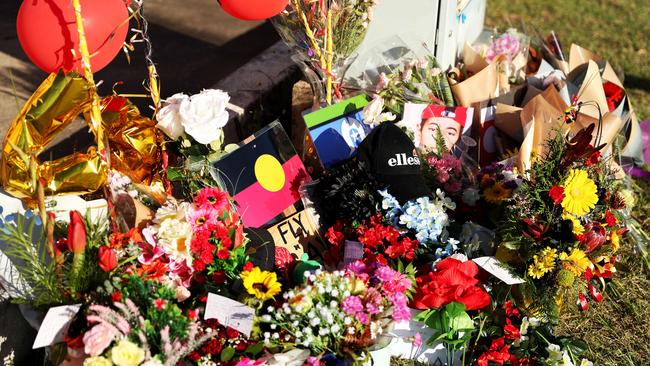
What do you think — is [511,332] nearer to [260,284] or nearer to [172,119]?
[260,284]

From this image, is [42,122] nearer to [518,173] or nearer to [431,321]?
[431,321]

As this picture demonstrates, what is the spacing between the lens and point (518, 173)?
2998mm

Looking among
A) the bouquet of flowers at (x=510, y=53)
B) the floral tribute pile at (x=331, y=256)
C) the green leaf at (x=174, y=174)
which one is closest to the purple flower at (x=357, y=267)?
the floral tribute pile at (x=331, y=256)

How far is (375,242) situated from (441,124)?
0.94 metres

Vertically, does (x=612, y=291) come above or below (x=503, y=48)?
below

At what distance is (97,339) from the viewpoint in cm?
198

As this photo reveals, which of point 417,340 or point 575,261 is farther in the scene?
point 575,261

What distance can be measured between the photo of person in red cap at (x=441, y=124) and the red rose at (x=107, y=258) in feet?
5.58

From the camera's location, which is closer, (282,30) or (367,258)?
(367,258)

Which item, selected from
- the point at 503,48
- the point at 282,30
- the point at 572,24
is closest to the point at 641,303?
the point at 503,48

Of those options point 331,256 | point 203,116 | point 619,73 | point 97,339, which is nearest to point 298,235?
point 331,256

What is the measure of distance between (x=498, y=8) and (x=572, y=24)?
730 millimetres

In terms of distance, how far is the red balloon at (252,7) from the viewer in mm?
2686

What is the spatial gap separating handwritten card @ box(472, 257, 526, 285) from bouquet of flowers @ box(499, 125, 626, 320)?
1.8 inches
